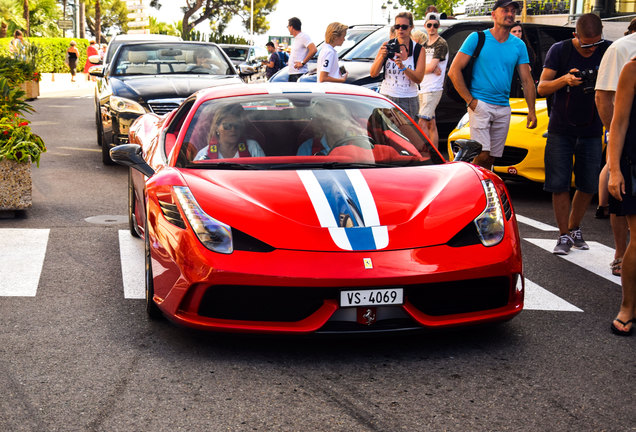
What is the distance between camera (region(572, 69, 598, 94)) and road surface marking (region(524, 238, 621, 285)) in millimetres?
1279

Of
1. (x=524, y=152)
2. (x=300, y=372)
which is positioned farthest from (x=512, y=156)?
(x=300, y=372)

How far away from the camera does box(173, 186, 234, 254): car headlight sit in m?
4.35

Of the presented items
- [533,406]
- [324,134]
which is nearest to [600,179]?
[324,134]

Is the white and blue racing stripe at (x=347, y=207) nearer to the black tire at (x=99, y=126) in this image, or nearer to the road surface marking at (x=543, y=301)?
the road surface marking at (x=543, y=301)

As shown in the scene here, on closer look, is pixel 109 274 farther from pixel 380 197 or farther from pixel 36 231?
pixel 380 197

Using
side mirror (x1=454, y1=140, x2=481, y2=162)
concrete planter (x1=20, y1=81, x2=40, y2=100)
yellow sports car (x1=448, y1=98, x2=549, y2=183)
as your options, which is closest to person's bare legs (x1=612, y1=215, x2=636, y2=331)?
side mirror (x1=454, y1=140, x2=481, y2=162)

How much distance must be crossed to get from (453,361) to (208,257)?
1276 mm

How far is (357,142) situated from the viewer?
18.1 feet

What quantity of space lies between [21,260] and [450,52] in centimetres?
756

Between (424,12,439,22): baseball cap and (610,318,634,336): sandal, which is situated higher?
(424,12,439,22): baseball cap

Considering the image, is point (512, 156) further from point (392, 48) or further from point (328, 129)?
point (328, 129)

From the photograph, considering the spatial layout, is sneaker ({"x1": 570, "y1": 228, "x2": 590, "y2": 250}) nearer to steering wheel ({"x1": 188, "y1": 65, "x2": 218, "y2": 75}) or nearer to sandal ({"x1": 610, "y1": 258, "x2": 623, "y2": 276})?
sandal ({"x1": 610, "y1": 258, "x2": 623, "y2": 276})

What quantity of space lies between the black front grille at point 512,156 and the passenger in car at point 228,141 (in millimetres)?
4677

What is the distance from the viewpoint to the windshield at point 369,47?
515 inches
